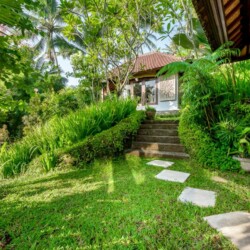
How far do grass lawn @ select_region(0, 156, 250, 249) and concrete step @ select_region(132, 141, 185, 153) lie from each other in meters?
1.12

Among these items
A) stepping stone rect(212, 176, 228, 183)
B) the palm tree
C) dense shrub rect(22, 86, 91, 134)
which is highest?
the palm tree

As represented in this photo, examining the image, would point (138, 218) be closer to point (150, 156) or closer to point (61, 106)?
point (150, 156)

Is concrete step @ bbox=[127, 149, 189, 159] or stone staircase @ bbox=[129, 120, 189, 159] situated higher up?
stone staircase @ bbox=[129, 120, 189, 159]

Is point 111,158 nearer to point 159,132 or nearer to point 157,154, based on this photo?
point 157,154

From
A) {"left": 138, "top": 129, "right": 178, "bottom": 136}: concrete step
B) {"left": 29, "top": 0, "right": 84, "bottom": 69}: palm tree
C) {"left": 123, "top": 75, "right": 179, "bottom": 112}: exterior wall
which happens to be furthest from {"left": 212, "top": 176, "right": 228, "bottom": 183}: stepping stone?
{"left": 29, "top": 0, "right": 84, "bottom": 69}: palm tree

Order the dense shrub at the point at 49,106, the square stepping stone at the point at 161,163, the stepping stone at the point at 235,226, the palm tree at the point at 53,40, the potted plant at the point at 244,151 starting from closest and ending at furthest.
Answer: the stepping stone at the point at 235,226
the potted plant at the point at 244,151
the square stepping stone at the point at 161,163
the dense shrub at the point at 49,106
the palm tree at the point at 53,40

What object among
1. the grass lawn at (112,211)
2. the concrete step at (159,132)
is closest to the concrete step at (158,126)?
the concrete step at (159,132)

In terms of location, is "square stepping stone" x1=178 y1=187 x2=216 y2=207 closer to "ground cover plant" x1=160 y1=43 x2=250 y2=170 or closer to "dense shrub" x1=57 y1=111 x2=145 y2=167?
"ground cover plant" x1=160 y1=43 x2=250 y2=170

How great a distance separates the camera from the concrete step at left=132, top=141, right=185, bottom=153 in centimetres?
449

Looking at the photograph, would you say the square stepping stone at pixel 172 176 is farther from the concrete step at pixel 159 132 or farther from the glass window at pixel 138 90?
the glass window at pixel 138 90

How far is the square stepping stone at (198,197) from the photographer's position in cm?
221

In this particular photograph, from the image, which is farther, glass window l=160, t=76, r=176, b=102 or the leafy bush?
glass window l=160, t=76, r=176, b=102

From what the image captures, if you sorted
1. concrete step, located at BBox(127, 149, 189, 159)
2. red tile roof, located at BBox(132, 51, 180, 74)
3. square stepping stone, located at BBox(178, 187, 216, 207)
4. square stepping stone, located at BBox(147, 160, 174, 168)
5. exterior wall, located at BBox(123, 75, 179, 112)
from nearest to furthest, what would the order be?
square stepping stone, located at BBox(178, 187, 216, 207), square stepping stone, located at BBox(147, 160, 174, 168), concrete step, located at BBox(127, 149, 189, 159), exterior wall, located at BBox(123, 75, 179, 112), red tile roof, located at BBox(132, 51, 180, 74)

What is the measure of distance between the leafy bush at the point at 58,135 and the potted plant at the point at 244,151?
3.15 m
